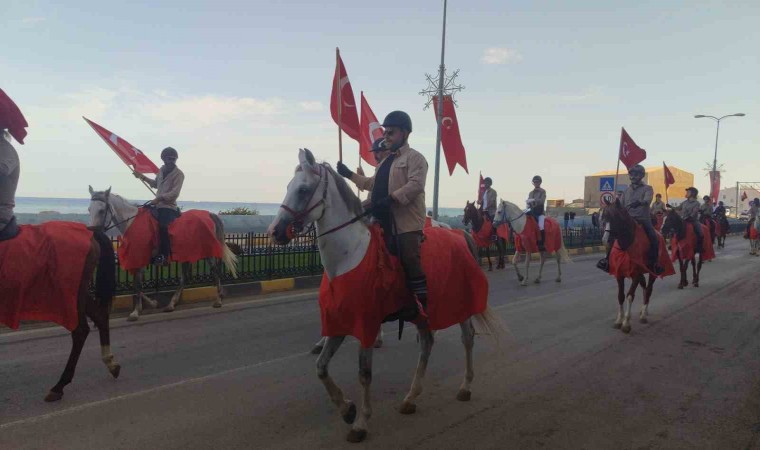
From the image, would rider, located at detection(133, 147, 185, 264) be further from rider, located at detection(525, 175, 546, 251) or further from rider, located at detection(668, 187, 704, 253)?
rider, located at detection(668, 187, 704, 253)

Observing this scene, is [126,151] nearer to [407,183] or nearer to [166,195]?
[166,195]

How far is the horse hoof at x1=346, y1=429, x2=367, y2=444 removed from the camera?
406 centimetres

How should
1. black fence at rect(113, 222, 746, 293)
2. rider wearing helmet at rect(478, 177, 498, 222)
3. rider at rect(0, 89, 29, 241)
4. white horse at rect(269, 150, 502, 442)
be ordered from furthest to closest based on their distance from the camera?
rider wearing helmet at rect(478, 177, 498, 222) < black fence at rect(113, 222, 746, 293) < rider at rect(0, 89, 29, 241) < white horse at rect(269, 150, 502, 442)

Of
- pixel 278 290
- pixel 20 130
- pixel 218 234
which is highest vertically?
pixel 20 130

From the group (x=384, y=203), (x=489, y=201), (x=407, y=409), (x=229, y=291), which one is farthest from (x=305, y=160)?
(x=489, y=201)

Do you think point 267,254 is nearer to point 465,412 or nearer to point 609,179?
point 465,412

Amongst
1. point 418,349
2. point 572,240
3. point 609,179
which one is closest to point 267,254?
point 418,349

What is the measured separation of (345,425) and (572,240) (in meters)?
25.3

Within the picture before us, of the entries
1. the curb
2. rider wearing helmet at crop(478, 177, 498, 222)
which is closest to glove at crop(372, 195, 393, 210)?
the curb

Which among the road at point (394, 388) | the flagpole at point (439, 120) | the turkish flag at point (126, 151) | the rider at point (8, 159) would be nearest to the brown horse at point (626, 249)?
the road at point (394, 388)

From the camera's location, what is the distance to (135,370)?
5.82 m

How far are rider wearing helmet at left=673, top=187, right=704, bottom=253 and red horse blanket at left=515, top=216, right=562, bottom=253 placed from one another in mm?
3156

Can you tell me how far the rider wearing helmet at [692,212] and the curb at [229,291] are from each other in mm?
10081

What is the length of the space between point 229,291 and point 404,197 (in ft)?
Result: 26.6
